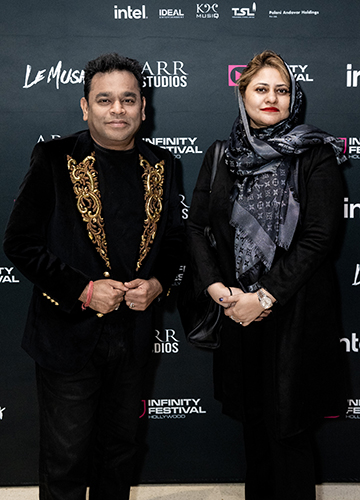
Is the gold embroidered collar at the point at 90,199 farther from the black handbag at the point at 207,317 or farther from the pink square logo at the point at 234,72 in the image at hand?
the pink square logo at the point at 234,72

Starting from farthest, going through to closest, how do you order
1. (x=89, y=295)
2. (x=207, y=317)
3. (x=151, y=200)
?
A: (x=207, y=317)
(x=151, y=200)
(x=89, y=295)

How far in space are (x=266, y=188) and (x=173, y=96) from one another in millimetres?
909

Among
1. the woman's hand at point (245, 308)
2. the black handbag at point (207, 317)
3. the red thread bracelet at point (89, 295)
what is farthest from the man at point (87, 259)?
the woman's hand at point (245, 308)

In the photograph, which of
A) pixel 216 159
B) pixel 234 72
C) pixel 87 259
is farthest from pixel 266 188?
pixel 234 72

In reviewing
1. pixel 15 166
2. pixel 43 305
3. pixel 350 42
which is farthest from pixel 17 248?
pixel 350 42

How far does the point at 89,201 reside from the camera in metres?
1.77

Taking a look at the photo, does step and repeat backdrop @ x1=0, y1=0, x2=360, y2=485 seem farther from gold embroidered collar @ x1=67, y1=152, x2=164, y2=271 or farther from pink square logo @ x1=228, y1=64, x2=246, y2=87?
gold embroidered collar @ x1=67, y1=152, x2=164, y2=271

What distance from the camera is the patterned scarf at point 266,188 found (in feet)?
5.78

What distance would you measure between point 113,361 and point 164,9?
1.74m

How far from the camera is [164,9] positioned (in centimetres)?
233

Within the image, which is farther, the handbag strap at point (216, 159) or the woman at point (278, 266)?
the handbag strap at point (216, 159)

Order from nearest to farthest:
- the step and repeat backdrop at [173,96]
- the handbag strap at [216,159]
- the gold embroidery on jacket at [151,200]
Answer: the gold embroidery on jacket at [151,200] → the handbag strap at [216,159] → the step and repeat backdrop at [173,96]

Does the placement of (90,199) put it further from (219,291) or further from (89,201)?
(219,291)

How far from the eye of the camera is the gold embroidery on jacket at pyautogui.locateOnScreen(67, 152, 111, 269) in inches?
69.5
